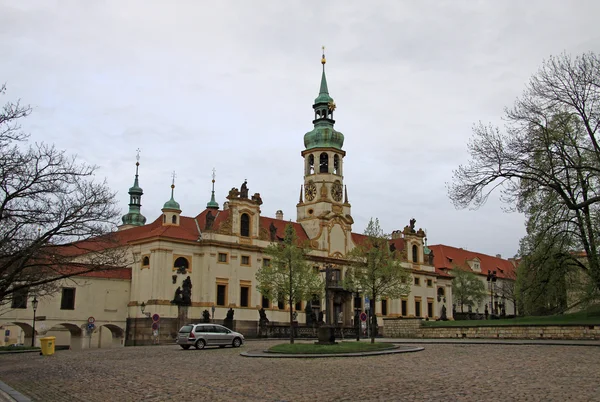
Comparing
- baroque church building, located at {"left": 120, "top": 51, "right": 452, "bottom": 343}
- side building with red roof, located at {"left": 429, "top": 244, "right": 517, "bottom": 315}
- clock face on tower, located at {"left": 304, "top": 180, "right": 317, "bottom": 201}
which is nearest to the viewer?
baroque church building, located at {"left": 120, "top": 51, "right": 452, "bottom": 343}

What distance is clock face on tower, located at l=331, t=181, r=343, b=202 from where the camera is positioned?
77.9 meters

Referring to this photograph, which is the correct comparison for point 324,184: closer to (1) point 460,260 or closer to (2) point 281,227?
(2) point 281,227

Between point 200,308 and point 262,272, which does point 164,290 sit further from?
point 262,272

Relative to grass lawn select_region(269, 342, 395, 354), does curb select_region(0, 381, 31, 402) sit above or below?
below

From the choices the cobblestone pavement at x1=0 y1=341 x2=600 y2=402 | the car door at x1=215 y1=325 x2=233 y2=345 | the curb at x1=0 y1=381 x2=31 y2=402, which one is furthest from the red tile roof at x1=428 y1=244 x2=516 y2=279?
the curb at x1=0 y1=381 x2=31 y2=402

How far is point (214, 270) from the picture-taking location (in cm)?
6150

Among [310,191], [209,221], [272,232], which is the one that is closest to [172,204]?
[209,221]

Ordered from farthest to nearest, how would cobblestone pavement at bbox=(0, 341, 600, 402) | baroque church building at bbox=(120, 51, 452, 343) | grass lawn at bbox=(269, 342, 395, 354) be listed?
baroque church building at bbox=(120, 51, 452, 343) → grass lawn at bbox=(269, 342, 395, 354) → cobblestone pavement at bbox=(0, 341, 600, 402)

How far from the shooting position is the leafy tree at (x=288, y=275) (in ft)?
174

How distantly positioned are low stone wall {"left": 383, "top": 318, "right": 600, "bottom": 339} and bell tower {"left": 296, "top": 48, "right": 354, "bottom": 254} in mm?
23484

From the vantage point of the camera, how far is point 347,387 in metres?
15.5

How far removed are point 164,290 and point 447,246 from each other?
59.1 metres

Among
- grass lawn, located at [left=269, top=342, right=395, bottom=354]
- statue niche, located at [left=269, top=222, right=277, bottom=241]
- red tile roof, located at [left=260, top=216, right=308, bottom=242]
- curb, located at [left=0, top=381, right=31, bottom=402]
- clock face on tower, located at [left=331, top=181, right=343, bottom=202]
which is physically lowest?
curb, located at [left=0, top=381, right=31, bottom=402]

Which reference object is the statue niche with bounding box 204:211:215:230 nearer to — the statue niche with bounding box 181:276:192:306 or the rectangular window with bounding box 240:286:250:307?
the statue niche with bounding box 181:276:192:306
